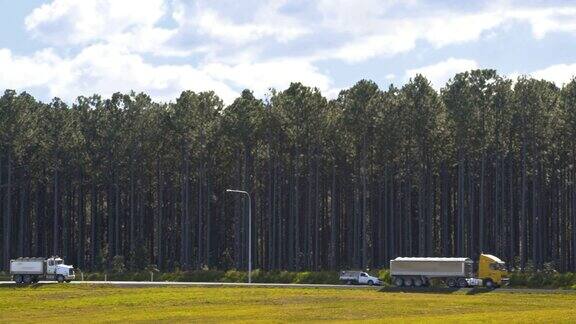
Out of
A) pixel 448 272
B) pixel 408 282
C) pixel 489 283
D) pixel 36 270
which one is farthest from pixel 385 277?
pixel 36 270

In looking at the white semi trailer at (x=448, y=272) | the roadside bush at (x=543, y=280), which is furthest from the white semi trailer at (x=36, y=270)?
the roadside bush at (x=543, y=280)

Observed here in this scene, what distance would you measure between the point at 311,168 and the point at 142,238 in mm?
29155

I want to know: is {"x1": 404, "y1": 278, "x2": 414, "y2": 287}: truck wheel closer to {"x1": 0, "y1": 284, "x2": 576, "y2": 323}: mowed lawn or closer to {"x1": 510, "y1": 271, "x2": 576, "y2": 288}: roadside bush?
{"x1": 0, "y1": 284, "x2": 576, "y2": 323}: mowed lawn

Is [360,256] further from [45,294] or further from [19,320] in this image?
[19,320]

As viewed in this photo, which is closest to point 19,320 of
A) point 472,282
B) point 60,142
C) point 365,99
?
point 472,282

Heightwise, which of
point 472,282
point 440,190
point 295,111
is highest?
point 295,111

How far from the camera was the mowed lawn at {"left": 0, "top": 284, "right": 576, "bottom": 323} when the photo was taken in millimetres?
69375

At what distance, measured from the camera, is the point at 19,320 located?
67438 millimetres

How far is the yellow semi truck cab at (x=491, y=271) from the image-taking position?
Answer: 11200cm

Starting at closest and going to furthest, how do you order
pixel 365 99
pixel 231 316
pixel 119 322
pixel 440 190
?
pixel 119 322
pixel 231 316
pixel 365 99
pixel 440 190

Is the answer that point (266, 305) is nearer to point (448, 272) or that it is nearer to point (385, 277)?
point (448, 272)

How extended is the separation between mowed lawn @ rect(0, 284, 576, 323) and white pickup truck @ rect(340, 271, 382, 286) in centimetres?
1339

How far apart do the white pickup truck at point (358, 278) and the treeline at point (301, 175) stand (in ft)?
45.8

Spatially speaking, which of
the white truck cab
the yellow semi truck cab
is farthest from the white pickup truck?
the white truck cab
